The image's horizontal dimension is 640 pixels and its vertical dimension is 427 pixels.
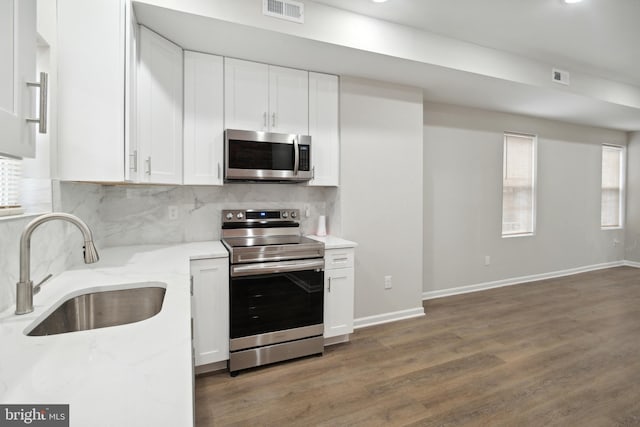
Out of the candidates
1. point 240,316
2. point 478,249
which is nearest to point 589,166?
point 478,249

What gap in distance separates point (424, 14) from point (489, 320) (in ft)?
9.86

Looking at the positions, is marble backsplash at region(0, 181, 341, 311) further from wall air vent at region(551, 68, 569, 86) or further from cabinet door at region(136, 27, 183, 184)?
wall air vent at region(551, 68, 569, 86)

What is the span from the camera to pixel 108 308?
1504mm

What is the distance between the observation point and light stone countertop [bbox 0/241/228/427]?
0.65m

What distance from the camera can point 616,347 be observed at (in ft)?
9.35

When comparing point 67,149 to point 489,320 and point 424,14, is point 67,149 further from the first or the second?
point 489,320

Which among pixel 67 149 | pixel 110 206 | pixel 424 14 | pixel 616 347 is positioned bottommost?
pixel 616 347

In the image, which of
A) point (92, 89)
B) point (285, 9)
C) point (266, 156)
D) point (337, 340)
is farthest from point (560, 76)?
point (92, 89)

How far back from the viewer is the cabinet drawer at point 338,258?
273cm

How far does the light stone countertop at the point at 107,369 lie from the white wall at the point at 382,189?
7.09 ft

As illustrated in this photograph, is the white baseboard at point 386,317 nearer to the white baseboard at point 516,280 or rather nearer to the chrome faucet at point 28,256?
the white baseboard at point 516,280

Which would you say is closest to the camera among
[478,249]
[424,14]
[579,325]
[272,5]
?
[272,5]

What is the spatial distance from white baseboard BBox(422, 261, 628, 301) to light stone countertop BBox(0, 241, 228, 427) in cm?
363

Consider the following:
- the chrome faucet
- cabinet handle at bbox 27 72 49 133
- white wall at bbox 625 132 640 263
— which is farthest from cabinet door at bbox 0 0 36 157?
white wall at bbox 625 132 640 263
